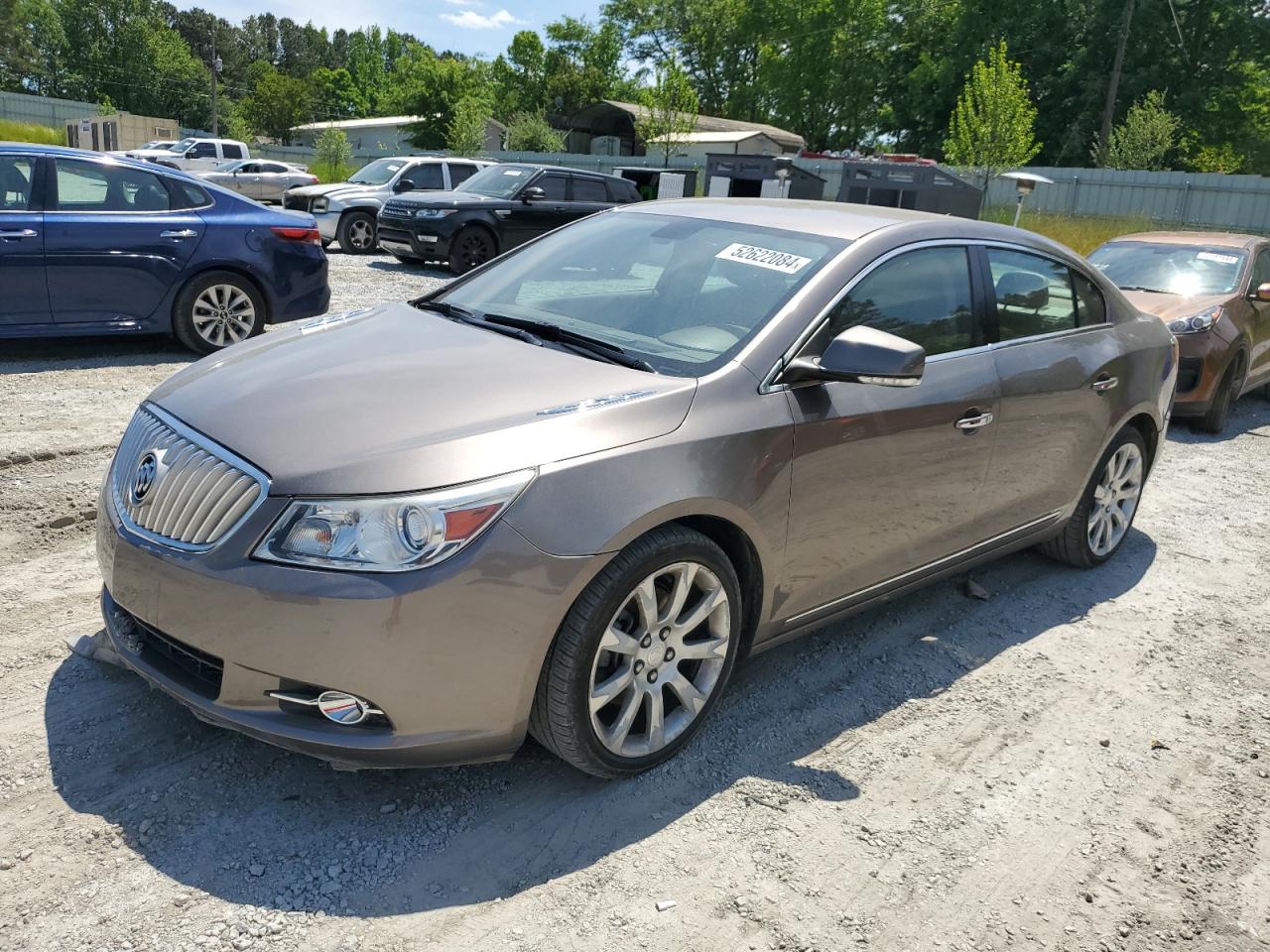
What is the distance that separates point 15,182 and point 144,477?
5555mm

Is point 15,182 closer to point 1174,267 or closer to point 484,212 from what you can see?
point 484,212

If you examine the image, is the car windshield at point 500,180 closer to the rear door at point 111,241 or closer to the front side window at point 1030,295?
the rear door at point 111,241

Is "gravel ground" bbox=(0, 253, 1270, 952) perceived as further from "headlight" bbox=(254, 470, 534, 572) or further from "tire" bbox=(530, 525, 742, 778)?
"headlight" bbox=(254, 470, 534, 572)

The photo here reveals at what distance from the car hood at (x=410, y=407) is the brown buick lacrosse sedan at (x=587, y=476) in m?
0.01

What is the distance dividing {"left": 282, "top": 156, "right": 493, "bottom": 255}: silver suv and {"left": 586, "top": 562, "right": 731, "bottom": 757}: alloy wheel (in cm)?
1482

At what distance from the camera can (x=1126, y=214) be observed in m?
30.4

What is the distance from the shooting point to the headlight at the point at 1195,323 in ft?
27.0

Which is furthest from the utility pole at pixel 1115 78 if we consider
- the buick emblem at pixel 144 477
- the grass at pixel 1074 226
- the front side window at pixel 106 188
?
the buick emblem at pixel 144 477

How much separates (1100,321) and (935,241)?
4.54 feet

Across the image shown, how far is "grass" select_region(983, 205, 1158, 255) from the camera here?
85.1ft

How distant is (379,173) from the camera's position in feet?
61.1

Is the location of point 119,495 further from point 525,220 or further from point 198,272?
point 525,220

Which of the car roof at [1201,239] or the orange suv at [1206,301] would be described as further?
the car roof at [1201,239]

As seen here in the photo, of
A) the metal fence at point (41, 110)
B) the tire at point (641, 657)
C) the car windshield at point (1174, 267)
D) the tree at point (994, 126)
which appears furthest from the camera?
the metal fence at point (41, 110)
